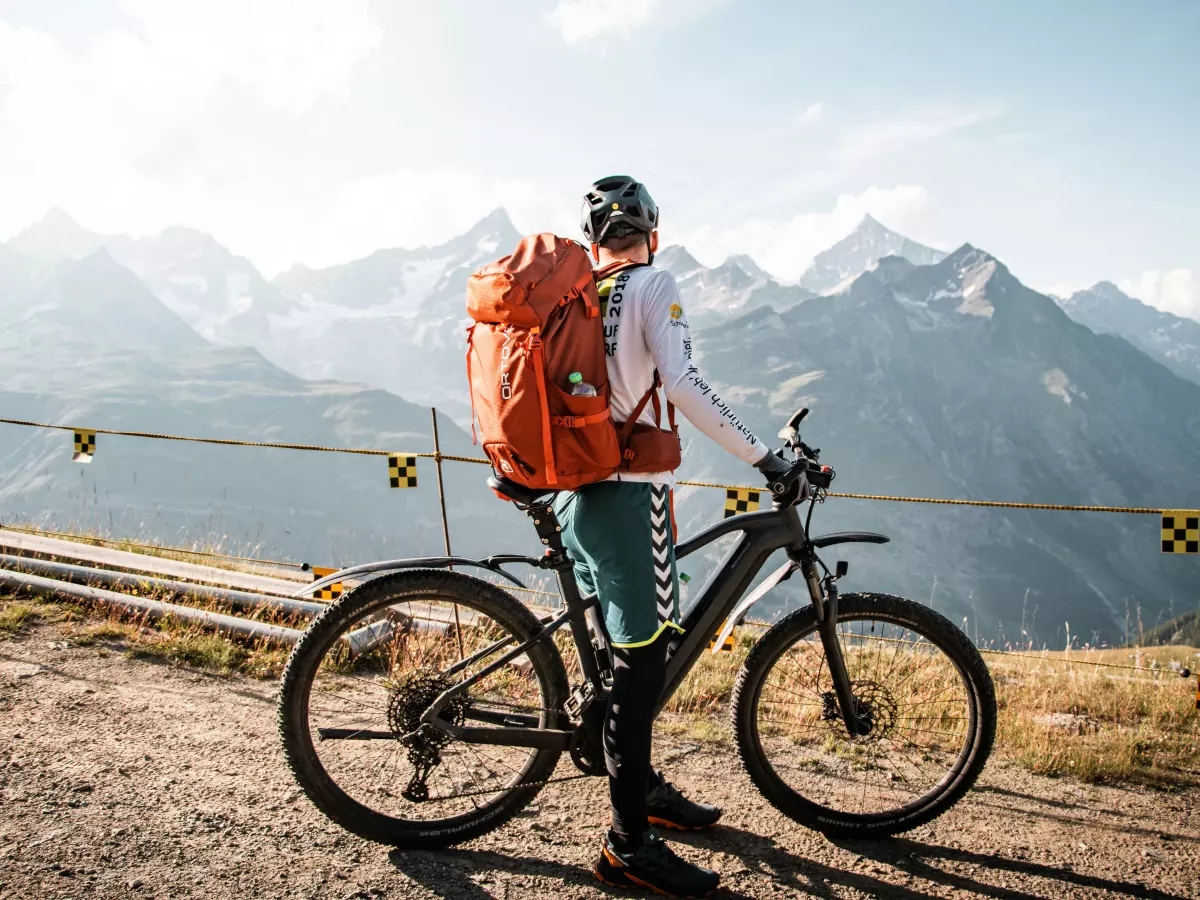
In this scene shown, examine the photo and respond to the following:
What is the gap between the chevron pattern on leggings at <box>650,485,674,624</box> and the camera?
3062 mm

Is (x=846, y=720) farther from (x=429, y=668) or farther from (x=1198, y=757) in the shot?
(x=1198, y=757)

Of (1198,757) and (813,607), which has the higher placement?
(813,607)

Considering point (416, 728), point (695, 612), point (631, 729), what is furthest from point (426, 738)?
point (695, 612)

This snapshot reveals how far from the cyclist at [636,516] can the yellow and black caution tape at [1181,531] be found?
17.9 feet

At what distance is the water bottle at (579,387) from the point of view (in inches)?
111

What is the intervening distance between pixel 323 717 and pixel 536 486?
171cm

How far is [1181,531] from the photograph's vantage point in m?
6.84

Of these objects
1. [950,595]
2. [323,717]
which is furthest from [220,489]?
[323,717]

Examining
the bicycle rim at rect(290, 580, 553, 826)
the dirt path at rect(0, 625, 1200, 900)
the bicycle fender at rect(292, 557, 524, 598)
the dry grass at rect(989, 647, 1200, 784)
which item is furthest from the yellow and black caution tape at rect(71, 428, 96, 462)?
the dry grass at rect(989, 647, 1200, 784)

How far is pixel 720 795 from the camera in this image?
3932mm

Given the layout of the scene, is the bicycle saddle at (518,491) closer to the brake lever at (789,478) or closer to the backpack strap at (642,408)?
the backpack strap at (642,408)

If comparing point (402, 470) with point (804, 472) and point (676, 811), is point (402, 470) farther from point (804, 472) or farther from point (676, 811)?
point (804, 472)

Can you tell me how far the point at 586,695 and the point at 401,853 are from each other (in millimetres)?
988

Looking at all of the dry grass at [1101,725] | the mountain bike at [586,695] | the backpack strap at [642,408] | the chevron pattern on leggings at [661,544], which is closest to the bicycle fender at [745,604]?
the mountain bike at [586,695]
